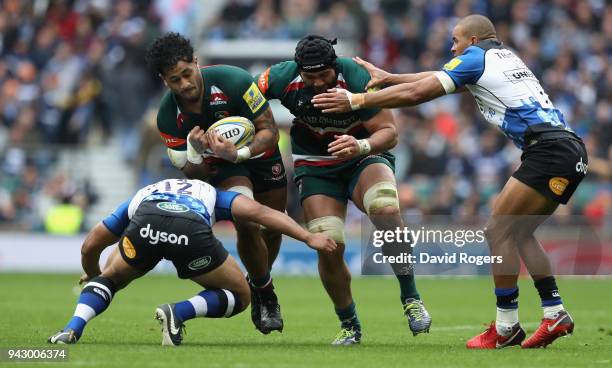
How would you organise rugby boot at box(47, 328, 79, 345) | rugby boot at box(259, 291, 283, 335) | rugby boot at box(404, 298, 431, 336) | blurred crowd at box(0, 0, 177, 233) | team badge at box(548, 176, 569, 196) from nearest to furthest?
rugby boot at box(47, 328, 79, 345)
team badge at box(548, 176, 569, 196)
rugby boot at box(404, 298, 431, 336)
rugby boot at box(259, 291, 283, 335)
blurred crowd at box(0, 0, 177, 233)

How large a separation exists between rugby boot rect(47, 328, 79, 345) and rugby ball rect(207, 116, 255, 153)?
2123 millimetres

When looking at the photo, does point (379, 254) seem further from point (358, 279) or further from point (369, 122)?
point (358, 279)

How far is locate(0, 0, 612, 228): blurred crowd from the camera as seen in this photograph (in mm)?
22359

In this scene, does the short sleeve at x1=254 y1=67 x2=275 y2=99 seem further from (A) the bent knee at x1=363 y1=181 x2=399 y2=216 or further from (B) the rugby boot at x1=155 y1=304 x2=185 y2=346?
(B) the rugby boot at x1=155 y1=304 x2=185 y2=346

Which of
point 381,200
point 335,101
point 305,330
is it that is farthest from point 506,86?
point 305,330

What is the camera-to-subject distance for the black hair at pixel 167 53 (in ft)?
32.3

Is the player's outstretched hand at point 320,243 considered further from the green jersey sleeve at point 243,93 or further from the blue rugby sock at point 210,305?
the green jersey sleeve at point 243,93

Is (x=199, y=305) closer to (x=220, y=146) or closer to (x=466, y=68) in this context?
(x=220, y=146)

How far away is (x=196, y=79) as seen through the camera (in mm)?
10141

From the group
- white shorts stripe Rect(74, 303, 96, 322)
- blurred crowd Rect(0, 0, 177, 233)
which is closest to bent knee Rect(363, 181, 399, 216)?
white shorts stripe Rect(74, 303, 96, 322)

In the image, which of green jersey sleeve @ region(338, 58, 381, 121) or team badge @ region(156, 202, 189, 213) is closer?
team badge @ region(156, 202, 189, 213)

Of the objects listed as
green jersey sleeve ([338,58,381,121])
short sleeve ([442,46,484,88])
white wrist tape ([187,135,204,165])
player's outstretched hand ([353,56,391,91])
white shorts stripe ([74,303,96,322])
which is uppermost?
short sleeve ([442,46,484,88])

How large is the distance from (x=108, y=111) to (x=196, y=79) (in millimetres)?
14898

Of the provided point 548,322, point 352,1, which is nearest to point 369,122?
point 548,322
